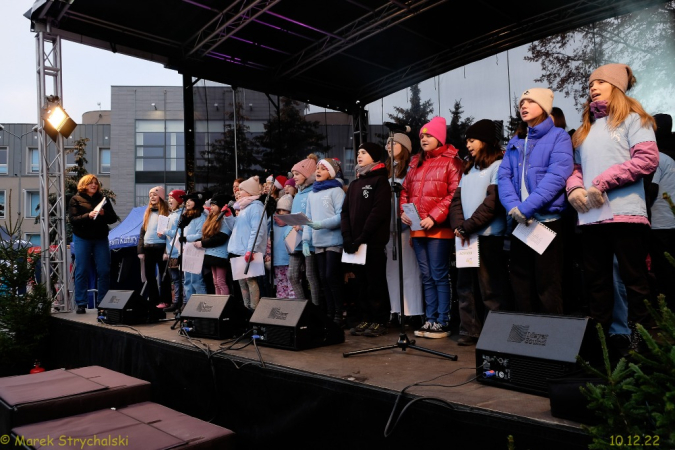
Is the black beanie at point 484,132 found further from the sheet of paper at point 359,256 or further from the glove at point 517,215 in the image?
the sheet of paper at point 359,256

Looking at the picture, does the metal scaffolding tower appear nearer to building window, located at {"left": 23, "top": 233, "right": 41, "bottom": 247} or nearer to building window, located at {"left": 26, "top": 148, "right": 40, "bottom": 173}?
building window, located at {"left": 23, "top": 233, "right": 41, "bottom": 247}

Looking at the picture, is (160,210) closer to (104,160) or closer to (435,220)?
Result: (435,220)

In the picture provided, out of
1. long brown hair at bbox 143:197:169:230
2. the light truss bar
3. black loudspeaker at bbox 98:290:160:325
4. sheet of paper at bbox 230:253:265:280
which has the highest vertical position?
the light truss bar

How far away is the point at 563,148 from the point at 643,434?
207 cm

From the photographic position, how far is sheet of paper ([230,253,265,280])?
4812 mm

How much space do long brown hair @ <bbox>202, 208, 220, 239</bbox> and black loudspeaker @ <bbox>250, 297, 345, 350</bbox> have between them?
6.45 feet

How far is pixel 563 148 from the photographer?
9.75 feet

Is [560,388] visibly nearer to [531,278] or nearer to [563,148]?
[531,278]

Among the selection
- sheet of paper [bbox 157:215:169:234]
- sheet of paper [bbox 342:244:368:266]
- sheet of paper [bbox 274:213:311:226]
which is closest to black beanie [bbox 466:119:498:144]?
sheet of paper [bbox 342:244:368:266]

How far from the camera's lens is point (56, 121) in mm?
6172

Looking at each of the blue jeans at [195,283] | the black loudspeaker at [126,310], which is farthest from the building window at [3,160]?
the black loudspeaker at [126,310]

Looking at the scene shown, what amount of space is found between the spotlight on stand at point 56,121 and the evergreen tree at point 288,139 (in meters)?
3.19

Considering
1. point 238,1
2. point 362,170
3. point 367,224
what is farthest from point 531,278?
point 238,1

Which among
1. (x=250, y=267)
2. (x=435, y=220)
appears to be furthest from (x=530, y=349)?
(x=250, y=267)
